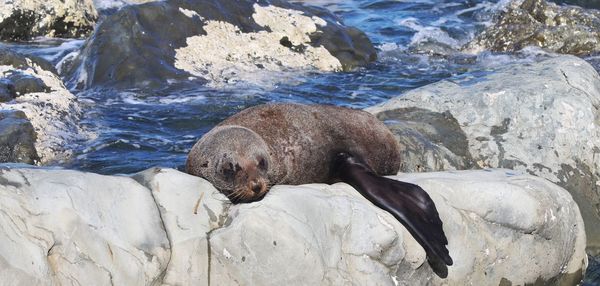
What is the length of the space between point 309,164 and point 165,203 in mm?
1747

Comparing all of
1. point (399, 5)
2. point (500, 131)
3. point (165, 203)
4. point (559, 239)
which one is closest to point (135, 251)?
point (165, 203)

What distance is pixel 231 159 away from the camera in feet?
19.4

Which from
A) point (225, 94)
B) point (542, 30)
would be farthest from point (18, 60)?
point (542, 30)

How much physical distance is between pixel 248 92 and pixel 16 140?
A: 10.8 ft

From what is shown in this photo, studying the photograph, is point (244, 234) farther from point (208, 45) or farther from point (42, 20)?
point (42, 20)

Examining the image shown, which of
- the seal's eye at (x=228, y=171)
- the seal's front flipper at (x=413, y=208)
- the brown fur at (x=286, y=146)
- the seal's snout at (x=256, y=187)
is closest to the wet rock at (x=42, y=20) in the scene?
the brown fur at (x=286, y=146)

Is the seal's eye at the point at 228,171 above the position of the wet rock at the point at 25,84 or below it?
above

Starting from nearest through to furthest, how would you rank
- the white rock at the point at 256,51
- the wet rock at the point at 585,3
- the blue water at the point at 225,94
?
the blue water at the point at 225,94 → the white rock at the point at 256,51 → the wet rock at the point at 585,3

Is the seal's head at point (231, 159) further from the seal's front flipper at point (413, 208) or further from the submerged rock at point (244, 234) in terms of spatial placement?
the seal's front flipper at point (413, 208)

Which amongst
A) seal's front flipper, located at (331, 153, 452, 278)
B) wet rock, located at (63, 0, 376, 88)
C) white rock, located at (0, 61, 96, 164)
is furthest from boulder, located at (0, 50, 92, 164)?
seal's front flipper, located at (331, 153, 452, 278)

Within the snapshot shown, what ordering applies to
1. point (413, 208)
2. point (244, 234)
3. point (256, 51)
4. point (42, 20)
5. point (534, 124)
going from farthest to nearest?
point (42, 20)
point (256, 51)
point (534, 124)
point (413, 208)
point (244, 234)

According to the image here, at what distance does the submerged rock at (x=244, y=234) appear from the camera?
4559 mm

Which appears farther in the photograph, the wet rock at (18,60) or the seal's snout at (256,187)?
the wet rock at (18,60)

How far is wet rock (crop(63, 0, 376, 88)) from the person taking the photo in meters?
11.2
